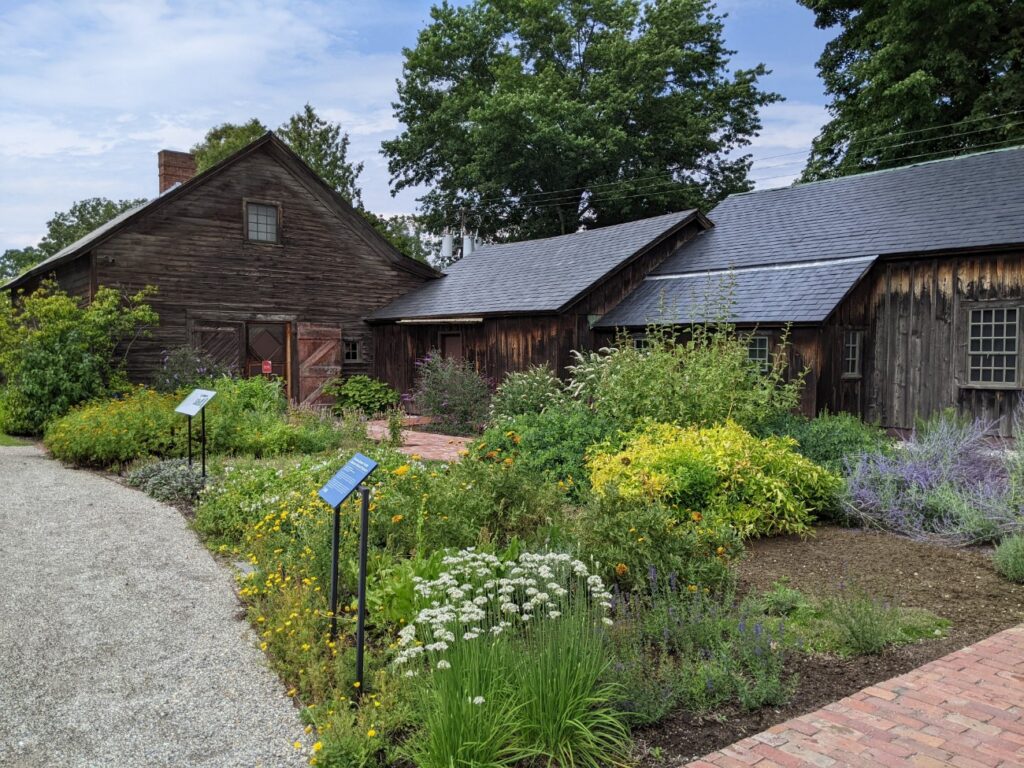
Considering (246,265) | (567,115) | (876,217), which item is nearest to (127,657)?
(876,217)

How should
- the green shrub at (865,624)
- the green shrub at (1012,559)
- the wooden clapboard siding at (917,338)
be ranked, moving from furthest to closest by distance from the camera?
the wooden clapboard siding at (917,338) < the green shrub at (1012,559) < the green shrub at (865,624)

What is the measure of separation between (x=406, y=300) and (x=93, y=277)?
7.44 meters

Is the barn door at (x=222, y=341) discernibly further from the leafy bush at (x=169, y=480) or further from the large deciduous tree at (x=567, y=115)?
the large deciduous tree at (x=567, y=115)

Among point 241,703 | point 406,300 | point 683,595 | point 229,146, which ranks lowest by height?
point 241,703

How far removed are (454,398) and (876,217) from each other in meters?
8.98

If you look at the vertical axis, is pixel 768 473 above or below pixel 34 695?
above

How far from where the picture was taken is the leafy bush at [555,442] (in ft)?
27.1

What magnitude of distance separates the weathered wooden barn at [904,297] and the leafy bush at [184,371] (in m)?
9.08

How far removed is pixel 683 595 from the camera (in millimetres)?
4703

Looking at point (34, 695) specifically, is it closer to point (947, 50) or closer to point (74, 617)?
point (74, 617)

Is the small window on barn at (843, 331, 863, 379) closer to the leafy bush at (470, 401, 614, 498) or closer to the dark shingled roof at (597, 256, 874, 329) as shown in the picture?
the dark shingled roof at (597, 256, 874, 329)

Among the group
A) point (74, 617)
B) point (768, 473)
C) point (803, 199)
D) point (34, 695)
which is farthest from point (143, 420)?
point (803, 199)

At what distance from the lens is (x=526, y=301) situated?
1662 centimetres

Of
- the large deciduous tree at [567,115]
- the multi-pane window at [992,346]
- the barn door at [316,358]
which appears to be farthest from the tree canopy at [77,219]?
the multi-pane window at [992,346]
